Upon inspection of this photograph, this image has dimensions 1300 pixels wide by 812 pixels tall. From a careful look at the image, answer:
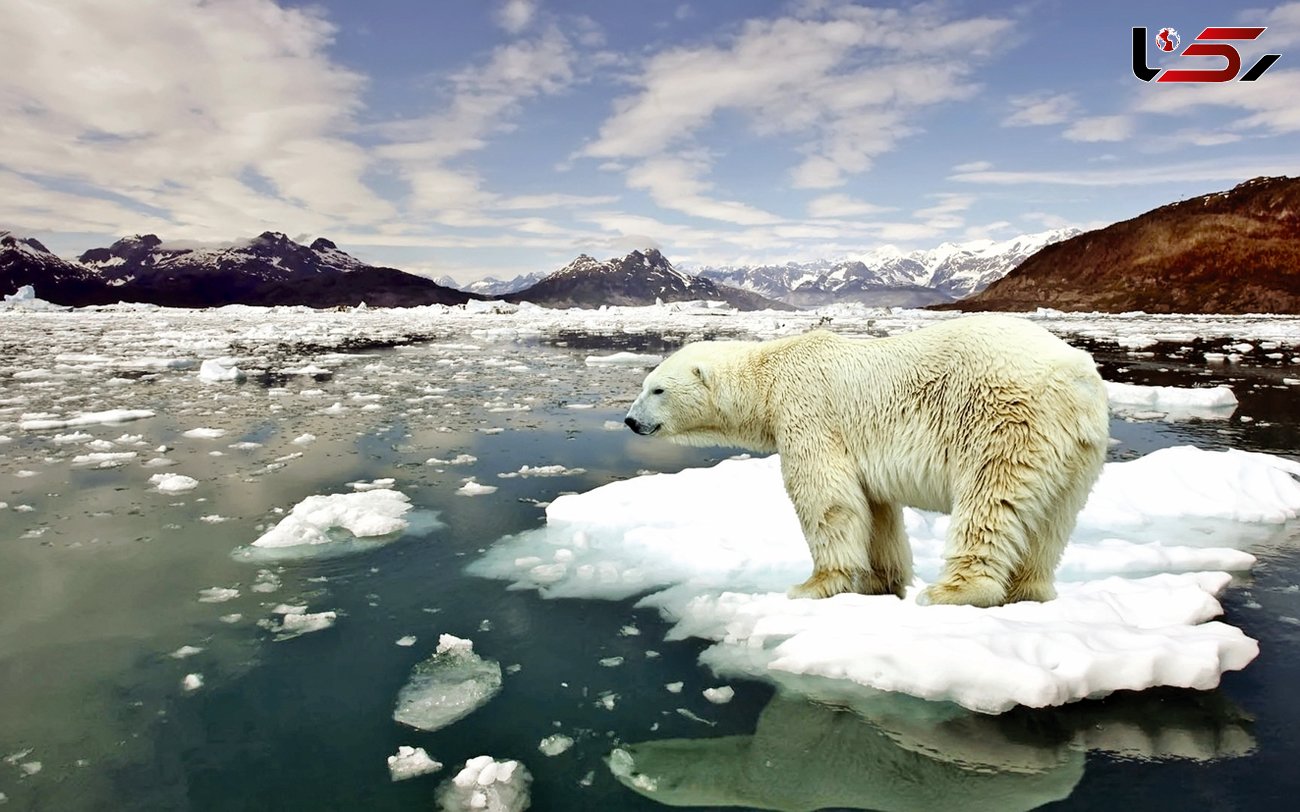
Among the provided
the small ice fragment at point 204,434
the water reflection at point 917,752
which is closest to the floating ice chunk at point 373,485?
the small ice fragment at point 204,434

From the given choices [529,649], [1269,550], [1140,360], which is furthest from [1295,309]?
[529,649]

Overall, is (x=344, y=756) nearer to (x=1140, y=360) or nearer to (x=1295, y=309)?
(x=1140, y=360)

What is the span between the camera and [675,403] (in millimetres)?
4848

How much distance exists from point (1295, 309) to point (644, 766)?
9868 cm

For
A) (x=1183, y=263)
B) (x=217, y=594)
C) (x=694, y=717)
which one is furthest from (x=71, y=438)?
(x=1183, y=263)

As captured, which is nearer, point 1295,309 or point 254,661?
point 254,661

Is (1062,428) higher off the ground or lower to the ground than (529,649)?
higher

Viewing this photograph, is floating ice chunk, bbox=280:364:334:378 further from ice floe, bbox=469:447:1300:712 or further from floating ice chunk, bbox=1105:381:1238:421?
floating ice chunk, bbox=1105:381:1238:421

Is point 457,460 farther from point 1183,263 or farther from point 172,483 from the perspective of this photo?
point 1183,263

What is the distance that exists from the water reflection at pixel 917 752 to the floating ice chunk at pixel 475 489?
4881mm

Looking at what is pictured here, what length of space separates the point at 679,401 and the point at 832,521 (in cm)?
130

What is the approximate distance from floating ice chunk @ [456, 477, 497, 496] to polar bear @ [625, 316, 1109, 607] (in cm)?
337

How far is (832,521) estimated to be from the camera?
4.18 m

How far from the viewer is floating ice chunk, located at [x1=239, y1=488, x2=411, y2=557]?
5.89m
